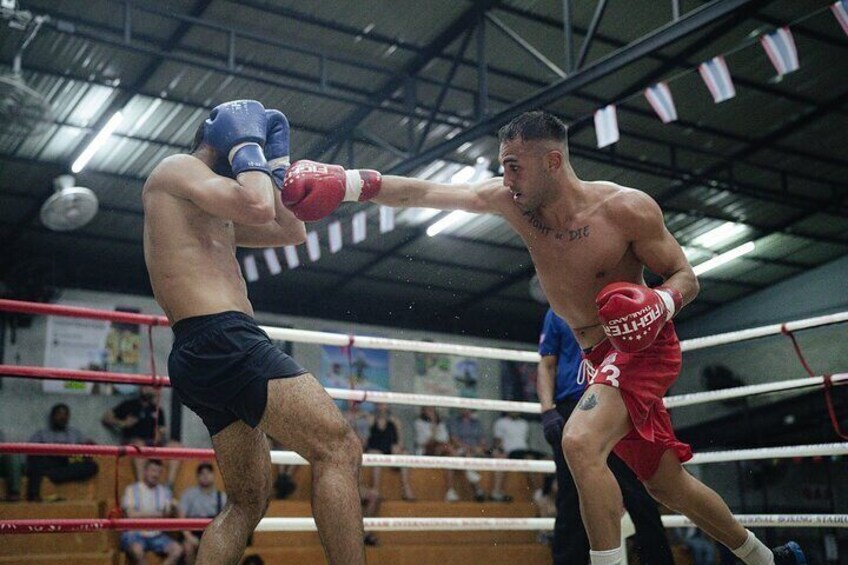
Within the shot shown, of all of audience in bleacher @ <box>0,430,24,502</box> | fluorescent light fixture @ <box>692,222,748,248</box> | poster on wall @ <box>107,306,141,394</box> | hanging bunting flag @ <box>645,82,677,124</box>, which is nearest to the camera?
audience in bleacher @ <box>0,430,24,502</box>

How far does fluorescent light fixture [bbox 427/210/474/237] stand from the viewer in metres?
11.3

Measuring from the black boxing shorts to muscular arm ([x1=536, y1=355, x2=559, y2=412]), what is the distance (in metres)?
1.65

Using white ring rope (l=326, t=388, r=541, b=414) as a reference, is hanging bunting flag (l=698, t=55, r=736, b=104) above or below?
above

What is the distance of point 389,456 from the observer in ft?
11.7

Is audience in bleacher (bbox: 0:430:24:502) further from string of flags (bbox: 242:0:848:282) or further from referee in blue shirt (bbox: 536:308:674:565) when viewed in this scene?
referee in blue shirt (bbox: 536:308:674:565)

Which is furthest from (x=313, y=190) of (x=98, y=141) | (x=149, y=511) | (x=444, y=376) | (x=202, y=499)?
(x=444, y=376)

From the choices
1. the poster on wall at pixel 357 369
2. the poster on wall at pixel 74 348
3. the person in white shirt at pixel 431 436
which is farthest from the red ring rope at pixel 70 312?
the poster on wall at pixel 357 369

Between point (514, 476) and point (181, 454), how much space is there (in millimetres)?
6680

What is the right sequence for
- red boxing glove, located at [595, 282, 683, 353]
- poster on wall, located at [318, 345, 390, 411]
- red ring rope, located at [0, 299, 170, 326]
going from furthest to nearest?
poster on wall, located at [318, 345, 390, 411], red ring rope, located at [0, 299, 170, 326], red boxing glove, located at [595, 282, 683, 353]

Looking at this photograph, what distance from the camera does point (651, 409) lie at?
278 cm

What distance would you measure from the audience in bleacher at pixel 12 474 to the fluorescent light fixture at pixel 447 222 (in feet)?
20.3

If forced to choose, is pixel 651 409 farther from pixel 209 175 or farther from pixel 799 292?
pixel 799 292

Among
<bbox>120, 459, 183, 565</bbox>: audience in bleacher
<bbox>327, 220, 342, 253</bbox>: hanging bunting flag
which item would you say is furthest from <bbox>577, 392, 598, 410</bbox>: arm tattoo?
<bbox>327, 220, 342, 253</bbox>: hanging bunting flag

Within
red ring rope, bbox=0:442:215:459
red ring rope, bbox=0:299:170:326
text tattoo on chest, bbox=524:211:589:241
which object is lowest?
red ring rope, bbox=0:442:215:459
